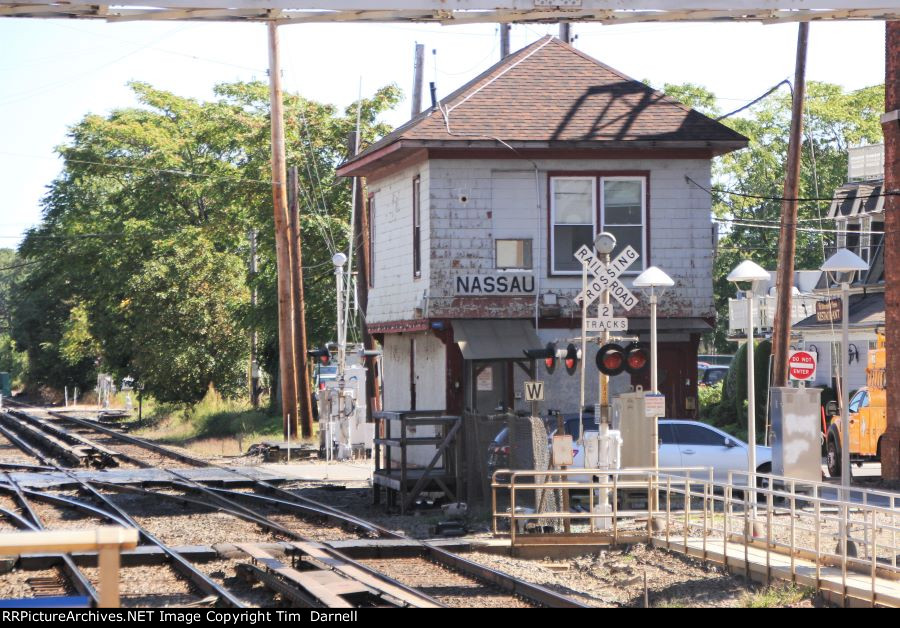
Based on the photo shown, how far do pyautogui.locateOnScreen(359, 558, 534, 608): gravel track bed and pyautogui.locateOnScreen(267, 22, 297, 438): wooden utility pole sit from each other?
61.9 ft

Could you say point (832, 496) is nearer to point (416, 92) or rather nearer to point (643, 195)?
point (643, 195)

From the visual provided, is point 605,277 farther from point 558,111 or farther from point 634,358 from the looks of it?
point 558,111

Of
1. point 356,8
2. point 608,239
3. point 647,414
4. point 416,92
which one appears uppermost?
point 416,92

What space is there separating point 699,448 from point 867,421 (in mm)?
6739

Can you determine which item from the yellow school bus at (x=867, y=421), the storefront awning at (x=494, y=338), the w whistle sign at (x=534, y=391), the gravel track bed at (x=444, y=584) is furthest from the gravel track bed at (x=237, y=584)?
the yellow school bus at (x=867, y=421)

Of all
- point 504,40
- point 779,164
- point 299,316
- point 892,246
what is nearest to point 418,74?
point 504,40

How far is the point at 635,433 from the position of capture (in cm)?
1870

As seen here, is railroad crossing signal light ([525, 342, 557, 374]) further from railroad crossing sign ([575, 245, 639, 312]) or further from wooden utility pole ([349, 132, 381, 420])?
wooden utility pole ([349, 132, 381, 420])

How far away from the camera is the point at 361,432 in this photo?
32.8m

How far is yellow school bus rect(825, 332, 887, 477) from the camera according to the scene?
26.9 metres

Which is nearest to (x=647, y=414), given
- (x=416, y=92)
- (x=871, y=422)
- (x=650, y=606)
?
(x=650, y=606)

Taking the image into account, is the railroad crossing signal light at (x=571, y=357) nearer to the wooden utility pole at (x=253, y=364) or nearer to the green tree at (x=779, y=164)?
the wooden utility pole at (x=253, y=364)

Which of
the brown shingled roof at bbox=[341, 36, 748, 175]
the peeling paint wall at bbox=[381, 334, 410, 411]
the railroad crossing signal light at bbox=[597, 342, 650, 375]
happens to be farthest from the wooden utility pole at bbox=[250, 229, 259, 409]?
the railroad crossing signal light at bbox=[597, 342, 650, 375]

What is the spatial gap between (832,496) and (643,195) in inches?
250
